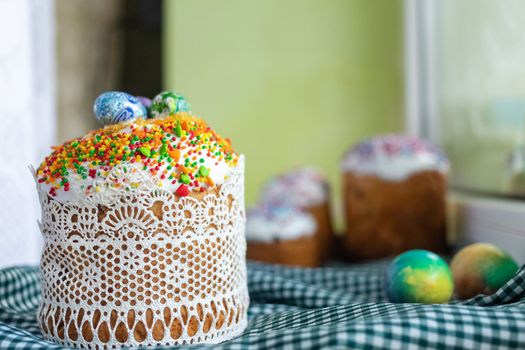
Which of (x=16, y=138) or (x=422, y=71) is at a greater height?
(x=422, y=71)

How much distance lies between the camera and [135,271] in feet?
2.35

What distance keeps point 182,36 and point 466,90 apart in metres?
0.93

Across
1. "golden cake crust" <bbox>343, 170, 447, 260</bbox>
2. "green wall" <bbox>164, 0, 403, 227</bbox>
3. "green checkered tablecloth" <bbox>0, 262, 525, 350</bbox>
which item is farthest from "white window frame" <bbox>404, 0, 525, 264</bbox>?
"green checkered tablecloth" <bbox>0, 262, 525, 350</bbox>

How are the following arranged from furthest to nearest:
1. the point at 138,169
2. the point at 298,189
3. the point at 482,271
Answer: the point at 298,189, the point at 482,271, the point at 138,169

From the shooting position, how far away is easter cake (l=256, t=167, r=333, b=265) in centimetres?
158

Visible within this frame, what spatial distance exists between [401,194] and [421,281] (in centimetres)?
63

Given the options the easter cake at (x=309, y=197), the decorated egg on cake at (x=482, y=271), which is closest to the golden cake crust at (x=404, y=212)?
the easter cake at (x=309, y=197)

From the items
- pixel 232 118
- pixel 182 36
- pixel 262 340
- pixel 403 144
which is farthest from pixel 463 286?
pixel 182 36

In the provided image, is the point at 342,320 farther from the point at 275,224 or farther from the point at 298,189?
the point at 298,189

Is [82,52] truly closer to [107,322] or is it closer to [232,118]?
[232,118]

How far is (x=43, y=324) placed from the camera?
763 millimetres

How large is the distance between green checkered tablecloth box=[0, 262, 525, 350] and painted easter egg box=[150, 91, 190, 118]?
29cm

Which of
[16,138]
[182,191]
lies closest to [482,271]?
[182,191]

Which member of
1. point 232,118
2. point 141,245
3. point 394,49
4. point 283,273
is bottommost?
point 283,273
